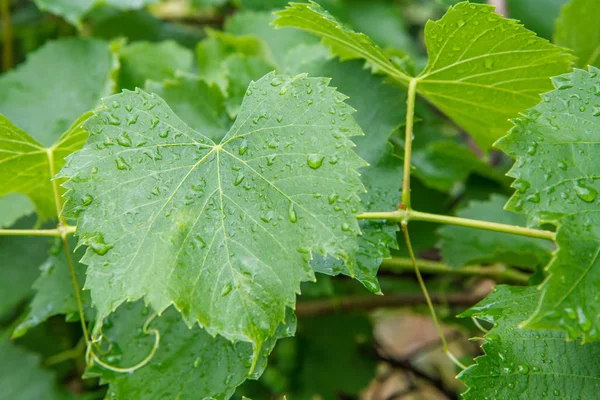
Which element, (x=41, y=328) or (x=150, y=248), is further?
(x=41, y=328)

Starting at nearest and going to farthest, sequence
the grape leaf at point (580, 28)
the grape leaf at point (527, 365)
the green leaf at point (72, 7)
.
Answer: the grape leaf at point (527, 365) < the grape leaf at point (580, 28) < the green leaf at point (72, 7)

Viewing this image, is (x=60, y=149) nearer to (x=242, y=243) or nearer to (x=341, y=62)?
(x=242, y=243)

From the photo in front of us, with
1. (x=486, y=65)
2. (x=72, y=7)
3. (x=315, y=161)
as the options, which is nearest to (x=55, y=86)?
Result: (x=72, y=7)

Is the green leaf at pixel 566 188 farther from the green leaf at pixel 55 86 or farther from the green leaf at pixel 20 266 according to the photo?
the green leaf at pixel 20 266

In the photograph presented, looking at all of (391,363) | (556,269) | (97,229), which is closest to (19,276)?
(97,229)

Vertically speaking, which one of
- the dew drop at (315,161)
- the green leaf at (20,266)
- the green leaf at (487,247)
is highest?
the dew drop at (315,161)

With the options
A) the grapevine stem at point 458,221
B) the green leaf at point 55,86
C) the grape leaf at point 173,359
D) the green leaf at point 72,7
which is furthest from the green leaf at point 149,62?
the grapevine stem at point 458,221
